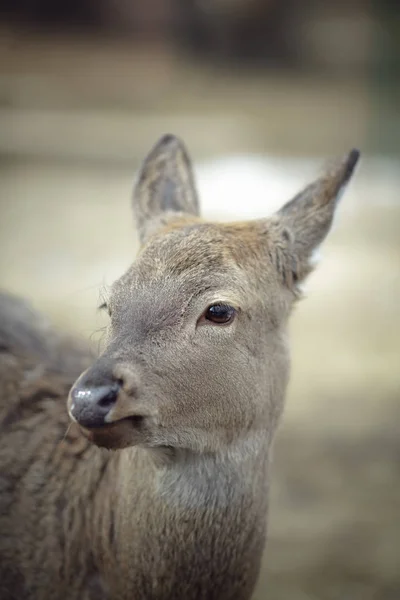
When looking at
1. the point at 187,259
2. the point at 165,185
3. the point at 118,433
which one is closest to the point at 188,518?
the point at 118,433

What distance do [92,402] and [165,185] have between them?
1801 mm

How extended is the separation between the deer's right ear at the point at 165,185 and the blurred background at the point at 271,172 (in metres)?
0.79

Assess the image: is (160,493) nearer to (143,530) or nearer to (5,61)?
(143,530)

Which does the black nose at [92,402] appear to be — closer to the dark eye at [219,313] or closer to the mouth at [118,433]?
the mouth at [118,433]

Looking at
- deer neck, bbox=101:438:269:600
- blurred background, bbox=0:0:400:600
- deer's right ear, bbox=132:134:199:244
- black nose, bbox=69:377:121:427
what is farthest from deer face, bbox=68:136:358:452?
blurred background, bbox=0:0:400:600

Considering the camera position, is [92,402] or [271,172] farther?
[271,172]

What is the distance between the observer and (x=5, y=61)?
21906 millimetres

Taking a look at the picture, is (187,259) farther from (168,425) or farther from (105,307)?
(168,425)

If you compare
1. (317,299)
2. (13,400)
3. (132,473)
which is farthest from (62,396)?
(317,299)

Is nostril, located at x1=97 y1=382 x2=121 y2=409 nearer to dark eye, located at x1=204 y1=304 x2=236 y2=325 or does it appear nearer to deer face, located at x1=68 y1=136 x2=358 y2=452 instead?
deer face, located at x1=68 y1=136 x2=358 y2=452

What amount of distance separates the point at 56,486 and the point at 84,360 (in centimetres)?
103

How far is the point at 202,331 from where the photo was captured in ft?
12.1

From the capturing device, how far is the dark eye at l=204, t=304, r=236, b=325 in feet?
12.3

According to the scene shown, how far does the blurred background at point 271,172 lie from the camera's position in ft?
21.2
